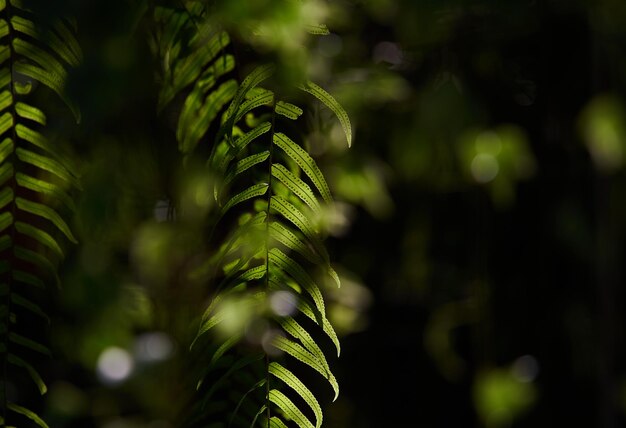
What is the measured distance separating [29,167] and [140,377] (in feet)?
1.35

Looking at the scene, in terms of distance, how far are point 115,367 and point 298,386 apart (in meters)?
0.49

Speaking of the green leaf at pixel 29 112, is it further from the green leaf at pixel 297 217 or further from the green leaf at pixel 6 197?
the green leaf at pixel 297 217

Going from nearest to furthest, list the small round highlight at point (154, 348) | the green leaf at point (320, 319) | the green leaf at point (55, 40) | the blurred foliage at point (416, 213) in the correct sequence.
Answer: the green leaf at point (320, 319) → the green leaf at point (55, 40) → the blurred foliage at point (416, 213) → the small round highlight at point (154, 348)

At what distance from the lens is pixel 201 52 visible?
839mm

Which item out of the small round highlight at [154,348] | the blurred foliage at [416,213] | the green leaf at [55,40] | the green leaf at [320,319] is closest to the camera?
the green leaf at [320,319]

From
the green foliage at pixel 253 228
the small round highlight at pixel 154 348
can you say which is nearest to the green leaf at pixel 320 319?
the green foliage at pixel 253 228

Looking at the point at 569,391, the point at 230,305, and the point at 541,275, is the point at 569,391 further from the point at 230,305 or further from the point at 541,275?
the point at 230,305

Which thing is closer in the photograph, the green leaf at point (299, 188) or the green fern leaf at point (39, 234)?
the green leaf at point (299, 188)

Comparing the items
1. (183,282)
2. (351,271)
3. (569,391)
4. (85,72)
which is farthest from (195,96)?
(569,391)

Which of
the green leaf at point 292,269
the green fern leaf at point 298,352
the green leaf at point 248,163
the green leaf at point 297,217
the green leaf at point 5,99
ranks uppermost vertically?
the green leaf at point 5,99

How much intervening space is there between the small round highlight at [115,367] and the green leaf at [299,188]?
18.3 inches

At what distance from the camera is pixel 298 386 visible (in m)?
0.67

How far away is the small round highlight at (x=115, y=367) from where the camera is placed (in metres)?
1.08

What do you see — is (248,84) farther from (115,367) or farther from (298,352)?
(115,367)
